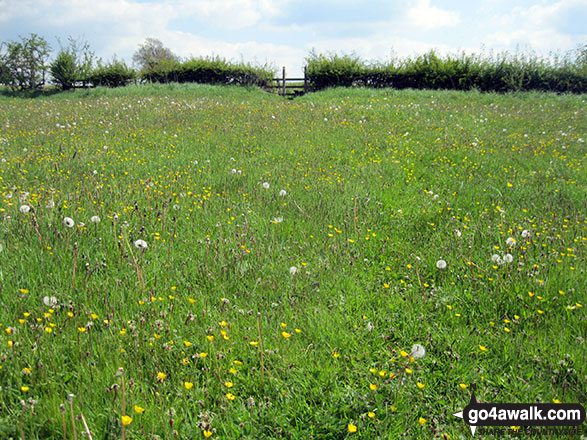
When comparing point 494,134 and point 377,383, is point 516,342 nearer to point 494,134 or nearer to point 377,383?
point 377,383

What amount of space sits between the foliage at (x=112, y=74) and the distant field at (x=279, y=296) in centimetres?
2624

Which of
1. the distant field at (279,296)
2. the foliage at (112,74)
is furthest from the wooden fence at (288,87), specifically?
the distant field at (279,296)

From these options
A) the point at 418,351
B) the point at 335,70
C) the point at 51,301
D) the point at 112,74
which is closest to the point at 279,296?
the point at 418,351

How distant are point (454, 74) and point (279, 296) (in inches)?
957

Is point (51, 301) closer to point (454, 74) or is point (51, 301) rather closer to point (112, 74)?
point (454, 74)

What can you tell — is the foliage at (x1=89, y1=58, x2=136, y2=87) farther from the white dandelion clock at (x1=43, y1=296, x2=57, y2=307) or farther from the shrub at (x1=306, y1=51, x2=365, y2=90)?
the white dandelion clock at (x1=43, y1=296, x2=57, y2=307)

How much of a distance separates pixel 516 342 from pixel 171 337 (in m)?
2.33

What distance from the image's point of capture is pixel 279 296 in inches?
124

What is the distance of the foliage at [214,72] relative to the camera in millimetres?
26703

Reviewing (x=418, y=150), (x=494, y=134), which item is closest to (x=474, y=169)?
(x=418, y=150)

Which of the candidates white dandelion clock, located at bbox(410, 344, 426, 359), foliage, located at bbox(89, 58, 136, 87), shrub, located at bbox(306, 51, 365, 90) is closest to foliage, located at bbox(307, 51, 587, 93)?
shrub, located at bbox(306, 51, 365, 90)

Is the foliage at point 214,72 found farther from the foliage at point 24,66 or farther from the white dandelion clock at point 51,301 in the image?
the white dandelion clock at point 51,301

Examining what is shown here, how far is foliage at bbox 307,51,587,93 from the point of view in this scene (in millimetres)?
22109

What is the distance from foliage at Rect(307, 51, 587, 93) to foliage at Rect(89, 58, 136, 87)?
14.5 metres
